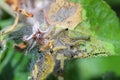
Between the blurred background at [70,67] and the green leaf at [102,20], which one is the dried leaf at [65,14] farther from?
the blurred background at [70,67]

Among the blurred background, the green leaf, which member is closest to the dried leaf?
the green leaf

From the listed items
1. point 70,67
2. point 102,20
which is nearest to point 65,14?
point 102,20

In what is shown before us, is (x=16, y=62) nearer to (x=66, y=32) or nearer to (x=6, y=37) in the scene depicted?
(x=6, y=37)

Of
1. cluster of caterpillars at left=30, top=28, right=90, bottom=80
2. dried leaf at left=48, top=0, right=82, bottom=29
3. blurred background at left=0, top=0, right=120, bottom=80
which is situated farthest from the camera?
blurred background at left=0, top=0, right=120, bottom=80

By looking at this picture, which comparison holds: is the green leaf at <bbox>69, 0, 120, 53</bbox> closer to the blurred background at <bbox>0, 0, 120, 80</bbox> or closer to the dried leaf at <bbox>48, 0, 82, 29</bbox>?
the dried leaf at <bbox>48, 0, 82, 29</bbox>

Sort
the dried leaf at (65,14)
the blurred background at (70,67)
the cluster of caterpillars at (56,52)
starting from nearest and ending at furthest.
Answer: the cluster of caterpillars at (56,52), the dried leaf at (65,14), the blurred background at (70,67)

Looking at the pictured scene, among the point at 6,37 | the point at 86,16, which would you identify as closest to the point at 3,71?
the point at 6,37

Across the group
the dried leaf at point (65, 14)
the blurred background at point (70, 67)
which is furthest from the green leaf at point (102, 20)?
the blurred background at point (70, 67)

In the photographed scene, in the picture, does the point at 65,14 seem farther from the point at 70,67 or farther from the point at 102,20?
the point at 70,67
